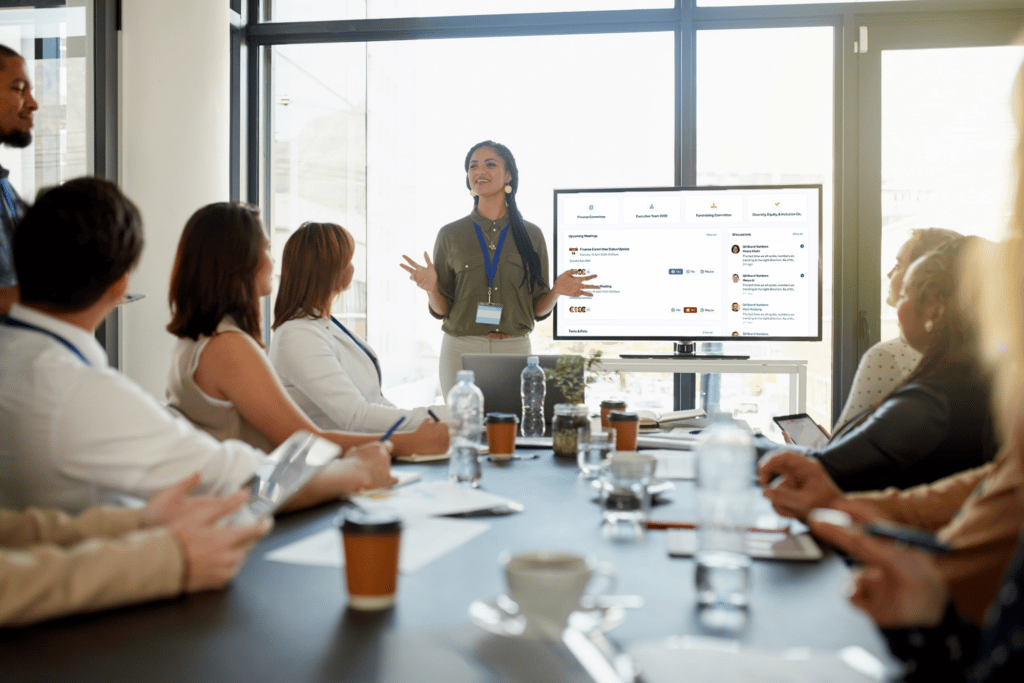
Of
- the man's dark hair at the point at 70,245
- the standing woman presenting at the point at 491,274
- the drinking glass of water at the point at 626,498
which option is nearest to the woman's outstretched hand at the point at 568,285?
the standing woman presenting at the point at 491,274

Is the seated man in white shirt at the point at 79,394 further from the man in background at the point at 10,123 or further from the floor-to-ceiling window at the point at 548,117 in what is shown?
the floor-to-ceiling window at the point at 548,117

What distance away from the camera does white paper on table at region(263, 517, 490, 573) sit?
111 centimetres

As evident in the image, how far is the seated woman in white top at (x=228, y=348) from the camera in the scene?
1887mm

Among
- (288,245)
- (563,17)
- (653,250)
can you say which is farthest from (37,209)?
(563,17)

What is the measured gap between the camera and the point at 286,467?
1.49 metres

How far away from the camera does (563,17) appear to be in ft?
15.1

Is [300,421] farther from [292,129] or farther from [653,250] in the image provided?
[292,129]

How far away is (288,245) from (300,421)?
779 mm

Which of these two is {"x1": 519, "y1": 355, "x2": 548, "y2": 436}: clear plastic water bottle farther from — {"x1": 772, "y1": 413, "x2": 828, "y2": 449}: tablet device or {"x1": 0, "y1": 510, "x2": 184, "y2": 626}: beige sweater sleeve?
{"x1": 0, "y1": 510, "x2": 184, "y2": 626}: beige sweater sleeve

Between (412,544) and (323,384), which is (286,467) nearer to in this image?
(412,544)

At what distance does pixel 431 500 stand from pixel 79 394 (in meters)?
0.60

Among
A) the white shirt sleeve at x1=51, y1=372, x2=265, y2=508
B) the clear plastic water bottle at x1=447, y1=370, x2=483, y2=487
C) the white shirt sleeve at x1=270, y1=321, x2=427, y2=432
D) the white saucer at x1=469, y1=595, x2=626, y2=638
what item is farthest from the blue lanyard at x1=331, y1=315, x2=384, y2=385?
the white saucer at x1=469, y1=595, x2=626, y2=638

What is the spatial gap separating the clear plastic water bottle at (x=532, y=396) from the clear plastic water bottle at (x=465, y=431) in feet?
0.81

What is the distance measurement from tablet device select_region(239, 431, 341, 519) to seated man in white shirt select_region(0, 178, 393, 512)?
5 centimetres
